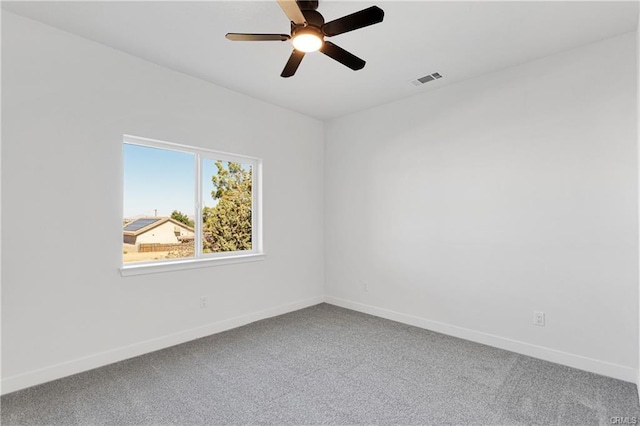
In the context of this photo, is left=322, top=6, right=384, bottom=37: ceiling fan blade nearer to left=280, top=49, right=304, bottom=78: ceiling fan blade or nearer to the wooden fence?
→ left=280, top=49, right=304, bottom=78: ceiling fan blade

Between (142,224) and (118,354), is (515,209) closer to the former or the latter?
(142,224)

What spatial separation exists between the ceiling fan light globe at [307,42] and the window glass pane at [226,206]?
1869mm

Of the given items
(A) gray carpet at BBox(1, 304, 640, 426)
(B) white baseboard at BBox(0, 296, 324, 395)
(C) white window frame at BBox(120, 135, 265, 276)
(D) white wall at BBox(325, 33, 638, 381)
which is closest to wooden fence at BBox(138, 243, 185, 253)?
(C) white window frame at BBox(120, 135, 265, 276)

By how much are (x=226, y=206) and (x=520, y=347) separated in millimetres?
3246

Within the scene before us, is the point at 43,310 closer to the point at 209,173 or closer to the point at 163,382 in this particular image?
the point at 163,382

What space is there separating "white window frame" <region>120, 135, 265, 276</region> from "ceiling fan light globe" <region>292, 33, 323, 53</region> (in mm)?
1702

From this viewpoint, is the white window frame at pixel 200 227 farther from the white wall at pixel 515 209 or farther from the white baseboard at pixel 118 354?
the white wall at pixel 515 209

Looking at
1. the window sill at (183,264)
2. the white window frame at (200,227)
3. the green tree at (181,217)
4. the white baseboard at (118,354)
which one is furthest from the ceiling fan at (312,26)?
the white baseboard at (118,354)

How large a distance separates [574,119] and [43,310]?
4.40 metres

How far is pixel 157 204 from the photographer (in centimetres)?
320

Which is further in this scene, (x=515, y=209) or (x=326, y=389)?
(x=515, y=209)

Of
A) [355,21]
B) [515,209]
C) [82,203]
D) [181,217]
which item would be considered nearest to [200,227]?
[181,217]

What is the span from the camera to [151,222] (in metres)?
3.16

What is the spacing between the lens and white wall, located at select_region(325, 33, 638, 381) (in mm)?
2523
